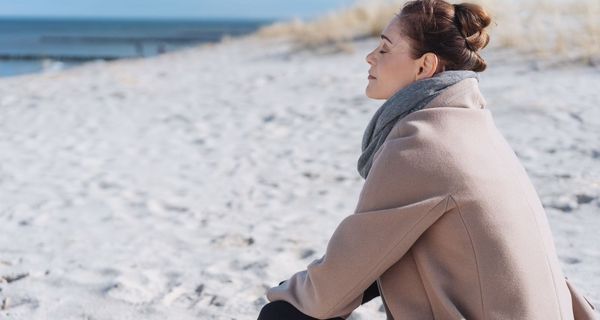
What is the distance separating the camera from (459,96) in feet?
5.29

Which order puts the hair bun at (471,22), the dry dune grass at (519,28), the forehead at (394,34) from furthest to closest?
the dry dune grass at (519,28)
the forehead at (394,34)
the hair bun at (471,22)

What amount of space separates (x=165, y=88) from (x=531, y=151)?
16.2ft

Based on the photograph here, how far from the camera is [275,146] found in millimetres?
5621

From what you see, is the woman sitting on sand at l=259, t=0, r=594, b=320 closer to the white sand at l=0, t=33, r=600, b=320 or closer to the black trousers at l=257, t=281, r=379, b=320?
the black trousers at l=257, t=281, r=379, b=320

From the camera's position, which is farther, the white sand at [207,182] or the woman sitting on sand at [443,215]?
the white sand at [207,182]

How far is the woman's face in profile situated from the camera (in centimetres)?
174

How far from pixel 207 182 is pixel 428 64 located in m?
3.22

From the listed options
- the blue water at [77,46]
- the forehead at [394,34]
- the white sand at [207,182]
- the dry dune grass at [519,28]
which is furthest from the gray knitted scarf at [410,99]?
the blue water at [77,46]

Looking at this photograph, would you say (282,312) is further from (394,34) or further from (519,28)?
(519,28)

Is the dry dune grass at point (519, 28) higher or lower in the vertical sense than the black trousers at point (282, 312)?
lower

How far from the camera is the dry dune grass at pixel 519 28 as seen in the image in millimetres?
7891

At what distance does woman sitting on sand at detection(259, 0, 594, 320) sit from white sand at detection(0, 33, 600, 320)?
1.04 m

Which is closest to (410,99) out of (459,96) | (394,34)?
(459,96)

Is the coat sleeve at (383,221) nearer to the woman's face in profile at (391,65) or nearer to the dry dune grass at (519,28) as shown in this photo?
the woman's face in profile at (391,65)
